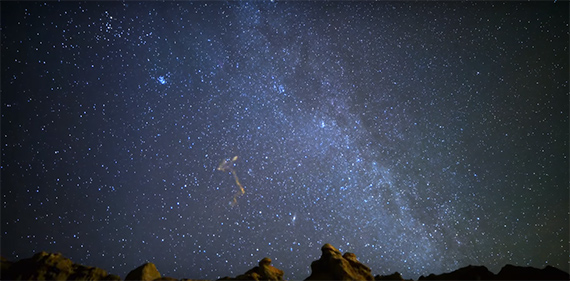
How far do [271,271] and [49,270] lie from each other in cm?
772

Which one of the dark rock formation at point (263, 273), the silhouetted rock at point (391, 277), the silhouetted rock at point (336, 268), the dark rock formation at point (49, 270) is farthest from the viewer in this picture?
the silhouetted rock at point (391, 277)

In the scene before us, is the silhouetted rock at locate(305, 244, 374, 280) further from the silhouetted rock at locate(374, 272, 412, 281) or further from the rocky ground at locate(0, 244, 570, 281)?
the silhouetted rock at locate(374, 272, 412, 281)

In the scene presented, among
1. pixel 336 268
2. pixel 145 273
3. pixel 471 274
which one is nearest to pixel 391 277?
pixel 471 274

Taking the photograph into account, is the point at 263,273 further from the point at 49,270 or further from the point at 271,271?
the point at 49,270

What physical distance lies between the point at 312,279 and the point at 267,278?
1825 mm

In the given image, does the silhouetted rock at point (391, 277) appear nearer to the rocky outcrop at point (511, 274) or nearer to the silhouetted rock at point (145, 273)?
the rocky outcrop at point (511, 274)

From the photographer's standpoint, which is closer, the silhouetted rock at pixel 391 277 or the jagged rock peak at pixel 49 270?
the jagged rock peak at pixel 49 270

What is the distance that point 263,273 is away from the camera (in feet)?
33.5

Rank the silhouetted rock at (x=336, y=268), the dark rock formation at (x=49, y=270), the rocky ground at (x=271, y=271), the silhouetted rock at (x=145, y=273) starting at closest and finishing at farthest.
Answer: the dark rock formation at (x=49, y=270), the rocky ground at (x=271, y=271), the silhouetted rock at (x=145, y=273), the silhouetted rock at (x=336, y=268)

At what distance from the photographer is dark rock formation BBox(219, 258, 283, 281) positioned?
991cm

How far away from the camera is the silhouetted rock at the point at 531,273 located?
907cm

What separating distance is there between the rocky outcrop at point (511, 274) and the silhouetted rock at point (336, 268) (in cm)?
341

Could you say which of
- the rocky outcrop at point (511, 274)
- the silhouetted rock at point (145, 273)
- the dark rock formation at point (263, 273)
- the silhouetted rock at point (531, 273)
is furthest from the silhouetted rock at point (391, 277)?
the silhouetted rock at point (145, 273)

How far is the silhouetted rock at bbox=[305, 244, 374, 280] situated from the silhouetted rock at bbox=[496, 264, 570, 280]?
16.9 feet
